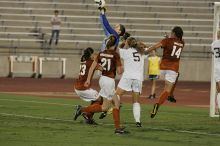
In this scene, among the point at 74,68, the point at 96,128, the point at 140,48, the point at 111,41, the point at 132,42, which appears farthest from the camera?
the point at 74,68

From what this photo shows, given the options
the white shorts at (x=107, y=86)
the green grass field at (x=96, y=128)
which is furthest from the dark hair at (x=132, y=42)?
the green grass field at (x=96, y=128)

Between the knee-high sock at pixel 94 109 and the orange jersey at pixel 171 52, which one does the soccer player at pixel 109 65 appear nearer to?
the knee-high sock at pixel 94 109

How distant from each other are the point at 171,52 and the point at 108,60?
11.2ft

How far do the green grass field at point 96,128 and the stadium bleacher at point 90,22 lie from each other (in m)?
19.1

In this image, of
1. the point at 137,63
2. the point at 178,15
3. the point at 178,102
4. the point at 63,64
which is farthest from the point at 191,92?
the point at 137,63

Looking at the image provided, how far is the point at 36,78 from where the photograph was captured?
4153 cm

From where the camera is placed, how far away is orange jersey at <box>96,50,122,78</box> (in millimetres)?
16562

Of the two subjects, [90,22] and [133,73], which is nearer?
[133,73]

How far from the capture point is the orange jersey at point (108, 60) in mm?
16562

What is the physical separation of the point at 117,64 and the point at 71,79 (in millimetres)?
25298

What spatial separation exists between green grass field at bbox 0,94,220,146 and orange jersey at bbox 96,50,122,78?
4.11 feet

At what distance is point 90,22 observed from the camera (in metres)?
45.5

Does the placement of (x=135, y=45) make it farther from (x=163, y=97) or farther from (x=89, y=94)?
(x=89, y=94)

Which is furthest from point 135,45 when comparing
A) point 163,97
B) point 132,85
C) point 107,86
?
point 163,97
